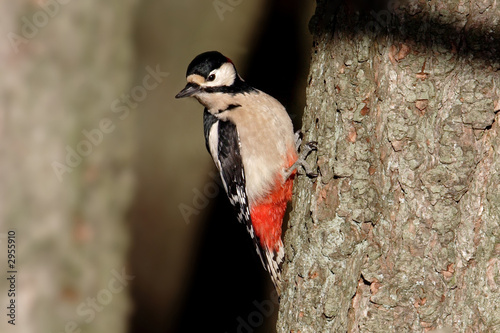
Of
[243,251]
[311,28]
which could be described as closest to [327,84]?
[311,28]

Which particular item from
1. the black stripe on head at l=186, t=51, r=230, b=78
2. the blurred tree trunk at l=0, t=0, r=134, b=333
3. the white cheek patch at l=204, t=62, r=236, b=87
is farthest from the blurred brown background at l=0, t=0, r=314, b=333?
the black stripe on head at l=186, t=51, r=230, b=78

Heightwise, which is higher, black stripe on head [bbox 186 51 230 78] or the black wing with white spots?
black stripe on head [bbox 186 51 230 78]

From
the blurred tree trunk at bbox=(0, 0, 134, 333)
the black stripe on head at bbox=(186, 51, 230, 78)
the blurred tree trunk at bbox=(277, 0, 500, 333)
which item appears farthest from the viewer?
the blurred tree trunk at bbox=(0, 0, 134, 333)

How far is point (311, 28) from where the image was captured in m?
2.57

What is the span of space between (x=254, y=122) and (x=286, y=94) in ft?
3.66

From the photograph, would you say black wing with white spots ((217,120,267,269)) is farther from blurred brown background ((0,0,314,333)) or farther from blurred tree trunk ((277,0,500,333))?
blurred tree trunk ((277,0,500,333))

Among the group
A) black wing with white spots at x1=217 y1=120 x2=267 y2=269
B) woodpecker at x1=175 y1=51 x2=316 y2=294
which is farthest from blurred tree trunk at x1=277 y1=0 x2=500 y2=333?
black wing with white spots at x1=217 y1=120 x2=267 y2=269

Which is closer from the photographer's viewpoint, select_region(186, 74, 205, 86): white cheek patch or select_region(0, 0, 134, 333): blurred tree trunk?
select_region(186, 74, 205, 86): white cheek patch

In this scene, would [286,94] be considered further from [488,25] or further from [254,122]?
[488,25]

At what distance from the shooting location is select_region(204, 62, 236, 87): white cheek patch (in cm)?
352

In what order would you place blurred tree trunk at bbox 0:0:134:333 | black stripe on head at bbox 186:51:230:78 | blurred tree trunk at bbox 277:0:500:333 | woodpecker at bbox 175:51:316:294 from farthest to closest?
blurred tree trunk at bbox 0:0:134:333
black stripe on head at bbox 186:51:230:78
woodpecker at bbox 175:51:316:294
blurred tree trunk at bbox 277:0:500:333

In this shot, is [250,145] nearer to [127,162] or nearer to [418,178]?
[127,162]

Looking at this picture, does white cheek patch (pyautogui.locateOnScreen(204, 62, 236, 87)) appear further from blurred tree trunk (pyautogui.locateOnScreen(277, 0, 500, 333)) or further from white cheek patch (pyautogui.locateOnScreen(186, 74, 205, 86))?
blurred tree trunk (pyautogui.locateOnScreen(277, 0, 500, 333))

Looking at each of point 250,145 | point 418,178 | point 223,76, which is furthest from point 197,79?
point 418,178
